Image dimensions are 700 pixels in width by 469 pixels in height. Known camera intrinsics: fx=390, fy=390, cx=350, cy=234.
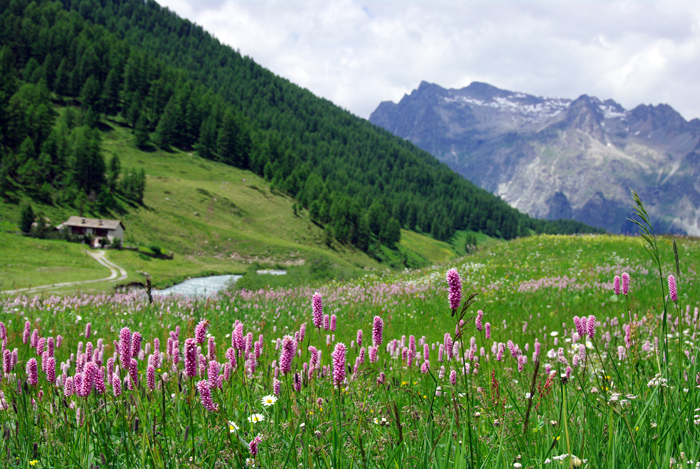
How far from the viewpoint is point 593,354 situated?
5.35 m

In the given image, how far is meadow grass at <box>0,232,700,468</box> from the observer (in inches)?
89.0

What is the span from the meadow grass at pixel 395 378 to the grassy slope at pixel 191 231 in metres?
23.4

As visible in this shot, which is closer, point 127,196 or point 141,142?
point 127,196

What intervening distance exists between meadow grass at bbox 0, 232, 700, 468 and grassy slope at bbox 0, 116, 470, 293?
76.6 feet

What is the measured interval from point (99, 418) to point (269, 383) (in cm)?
153

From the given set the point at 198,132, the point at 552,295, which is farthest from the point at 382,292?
the point at 198,132

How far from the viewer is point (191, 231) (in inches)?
2862

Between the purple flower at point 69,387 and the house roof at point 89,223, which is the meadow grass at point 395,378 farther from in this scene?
the house roof at point 89,223

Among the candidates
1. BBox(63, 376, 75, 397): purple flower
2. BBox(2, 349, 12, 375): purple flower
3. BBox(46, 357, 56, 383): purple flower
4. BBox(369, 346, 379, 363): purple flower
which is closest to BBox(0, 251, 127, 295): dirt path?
BBox(2, 349, 12, 375): purple flower

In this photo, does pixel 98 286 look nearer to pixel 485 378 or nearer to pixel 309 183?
pixel 485 378

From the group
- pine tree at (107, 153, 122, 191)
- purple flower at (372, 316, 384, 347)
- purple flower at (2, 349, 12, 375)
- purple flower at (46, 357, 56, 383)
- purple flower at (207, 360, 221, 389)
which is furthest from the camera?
pine tree at (107, 153, 122, 191)

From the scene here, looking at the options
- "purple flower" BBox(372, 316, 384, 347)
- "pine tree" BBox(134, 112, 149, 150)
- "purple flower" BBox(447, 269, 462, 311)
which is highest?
"pine tree" BBox(134, 112, 149, 150)

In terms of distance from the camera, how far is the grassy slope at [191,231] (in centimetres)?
4291

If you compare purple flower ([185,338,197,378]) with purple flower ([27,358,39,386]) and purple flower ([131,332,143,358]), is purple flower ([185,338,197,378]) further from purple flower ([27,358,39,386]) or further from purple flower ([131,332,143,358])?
purple flower ([27,358,39,386])
